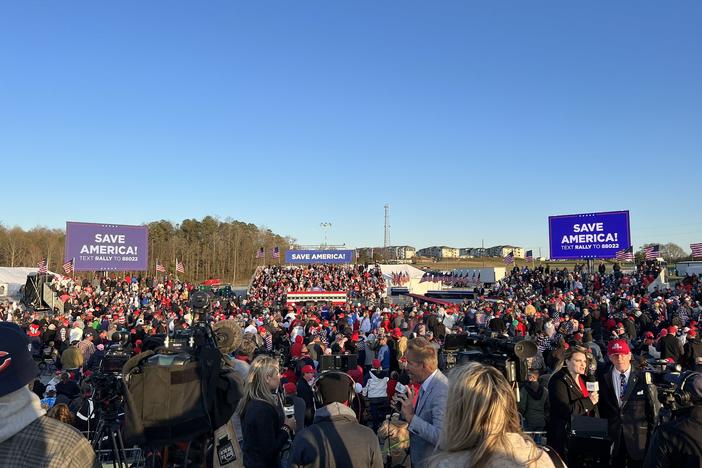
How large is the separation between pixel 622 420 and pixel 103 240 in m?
37.5

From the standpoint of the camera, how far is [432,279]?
4791 centimetres

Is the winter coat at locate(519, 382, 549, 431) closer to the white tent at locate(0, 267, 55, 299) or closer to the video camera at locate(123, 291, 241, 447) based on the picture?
the video camera at locate(123, 291, 241, 447)

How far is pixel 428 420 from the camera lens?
3729 millimetres

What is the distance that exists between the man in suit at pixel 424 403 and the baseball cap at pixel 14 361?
2.30 m

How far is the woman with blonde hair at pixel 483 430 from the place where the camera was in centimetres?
207

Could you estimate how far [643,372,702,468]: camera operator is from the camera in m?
3.11

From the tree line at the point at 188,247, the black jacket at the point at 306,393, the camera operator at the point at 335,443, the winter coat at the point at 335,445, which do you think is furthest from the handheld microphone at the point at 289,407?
the tree line at the point at 188,247

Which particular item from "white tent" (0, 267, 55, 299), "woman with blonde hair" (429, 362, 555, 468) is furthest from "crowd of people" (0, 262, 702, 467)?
"white tent" (0, 267, 55, 299)

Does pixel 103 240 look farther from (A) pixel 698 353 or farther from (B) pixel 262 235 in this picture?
(B) pixel 262 235

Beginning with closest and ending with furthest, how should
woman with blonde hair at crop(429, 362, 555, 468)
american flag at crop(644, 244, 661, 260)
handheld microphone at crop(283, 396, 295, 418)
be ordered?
woman with blonde hair at crop(429, 362, 555, 468) < handheld microphone at crop(283, 396, 295, 418) < american flag at crop(644, 244, 661, 260)

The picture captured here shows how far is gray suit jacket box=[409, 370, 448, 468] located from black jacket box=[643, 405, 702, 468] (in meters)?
1.32

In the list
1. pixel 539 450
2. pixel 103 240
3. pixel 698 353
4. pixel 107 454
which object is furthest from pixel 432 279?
pixel 539 450

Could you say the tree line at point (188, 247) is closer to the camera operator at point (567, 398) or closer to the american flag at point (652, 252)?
the american flag at point (652, 252)

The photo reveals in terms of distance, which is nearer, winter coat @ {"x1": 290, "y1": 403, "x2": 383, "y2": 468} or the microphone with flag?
winter coat @ {"x1": 290, "y1": 403, "x2": 383, "y2": 468}
